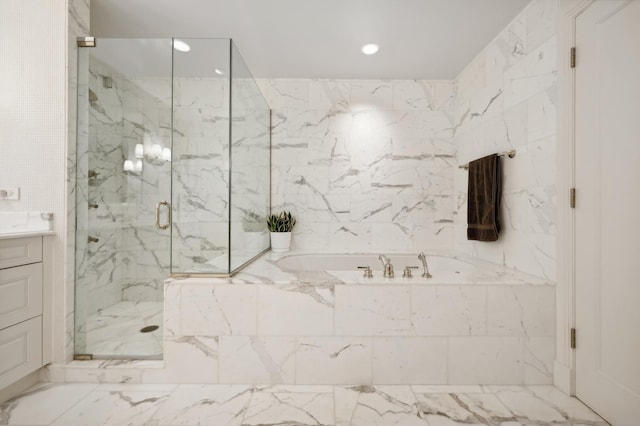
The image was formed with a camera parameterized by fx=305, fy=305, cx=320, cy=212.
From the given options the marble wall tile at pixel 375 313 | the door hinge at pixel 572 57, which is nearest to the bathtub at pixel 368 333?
the marble wall tile at pixel 375 313

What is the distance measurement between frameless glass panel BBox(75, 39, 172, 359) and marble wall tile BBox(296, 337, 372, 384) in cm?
87

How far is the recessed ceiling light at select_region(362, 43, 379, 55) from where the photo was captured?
2433 mm

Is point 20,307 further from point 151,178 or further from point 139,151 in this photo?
point 139,151

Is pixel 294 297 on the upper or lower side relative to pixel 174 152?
lower

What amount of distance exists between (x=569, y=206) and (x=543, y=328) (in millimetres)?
660

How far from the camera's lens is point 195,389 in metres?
1.60

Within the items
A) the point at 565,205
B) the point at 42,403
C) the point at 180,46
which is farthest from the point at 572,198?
the point at 42,403

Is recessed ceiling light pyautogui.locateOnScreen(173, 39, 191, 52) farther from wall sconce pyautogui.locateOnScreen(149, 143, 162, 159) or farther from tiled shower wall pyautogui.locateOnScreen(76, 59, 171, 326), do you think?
wall sconce pyautogui.locateOnScreen(149, 143, 162, 159)

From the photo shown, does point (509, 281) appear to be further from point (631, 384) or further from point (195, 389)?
point (195, 389)

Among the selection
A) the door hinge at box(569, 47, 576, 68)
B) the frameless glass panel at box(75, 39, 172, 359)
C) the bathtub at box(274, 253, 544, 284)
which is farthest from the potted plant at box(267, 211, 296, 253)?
the door hinge at box(569, 47, 576, 68)

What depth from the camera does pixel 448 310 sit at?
5.33ft

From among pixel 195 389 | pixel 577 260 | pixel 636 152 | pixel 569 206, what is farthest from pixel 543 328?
pixel 195 389

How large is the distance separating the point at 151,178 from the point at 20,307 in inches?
39.1

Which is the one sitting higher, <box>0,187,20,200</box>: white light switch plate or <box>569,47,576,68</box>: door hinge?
<box>569,47,576,68</box>: door hinge
